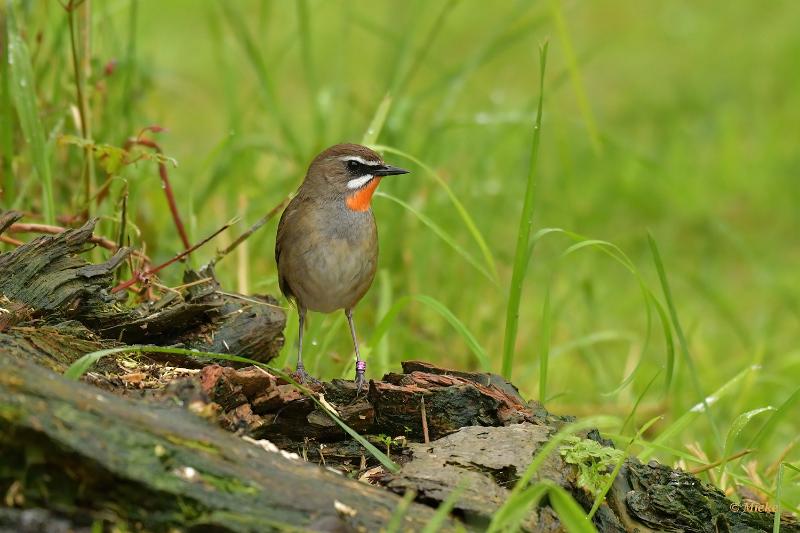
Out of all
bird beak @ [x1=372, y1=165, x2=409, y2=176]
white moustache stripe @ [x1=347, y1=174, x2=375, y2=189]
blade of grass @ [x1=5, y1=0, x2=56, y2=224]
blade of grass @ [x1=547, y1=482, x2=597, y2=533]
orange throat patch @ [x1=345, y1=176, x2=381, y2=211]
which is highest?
blade of grass @ [x1=5, y1=0, x2=56, y2=224]

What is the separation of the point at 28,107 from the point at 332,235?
1541 millimetres

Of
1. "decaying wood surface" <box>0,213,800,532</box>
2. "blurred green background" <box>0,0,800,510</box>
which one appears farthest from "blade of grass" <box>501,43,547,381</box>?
"blurred green background" <box>0,0,800,510</box>

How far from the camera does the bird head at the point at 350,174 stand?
18.3 feet

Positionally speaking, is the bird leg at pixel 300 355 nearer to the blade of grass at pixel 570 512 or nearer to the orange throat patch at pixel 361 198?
the orange throat patch at pixel 361 198

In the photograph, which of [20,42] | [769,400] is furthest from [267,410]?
[769,400]

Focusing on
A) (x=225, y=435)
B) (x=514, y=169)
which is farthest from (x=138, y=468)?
(x=514, y=169)

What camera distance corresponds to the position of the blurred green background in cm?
585

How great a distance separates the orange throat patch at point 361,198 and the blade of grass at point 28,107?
1455 millimetres

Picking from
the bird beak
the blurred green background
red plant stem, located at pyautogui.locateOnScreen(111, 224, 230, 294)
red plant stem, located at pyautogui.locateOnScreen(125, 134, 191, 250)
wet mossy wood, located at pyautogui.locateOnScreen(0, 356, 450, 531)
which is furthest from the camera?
the blurred green background

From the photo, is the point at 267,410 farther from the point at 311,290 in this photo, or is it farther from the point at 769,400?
the point at 769,400

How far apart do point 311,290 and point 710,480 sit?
6.81 feet

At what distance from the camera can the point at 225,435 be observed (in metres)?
3.10

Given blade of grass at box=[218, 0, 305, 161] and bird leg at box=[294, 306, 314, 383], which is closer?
bird leg at box=[294, 306, 314, 383]

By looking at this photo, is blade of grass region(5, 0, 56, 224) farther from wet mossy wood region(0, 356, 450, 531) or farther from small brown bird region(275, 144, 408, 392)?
wet mossy wood region(0, 356, 450, 531)
